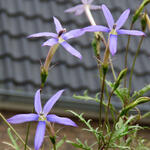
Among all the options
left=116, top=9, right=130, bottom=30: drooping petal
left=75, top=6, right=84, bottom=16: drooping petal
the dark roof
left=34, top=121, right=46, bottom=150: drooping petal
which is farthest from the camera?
the dark roof

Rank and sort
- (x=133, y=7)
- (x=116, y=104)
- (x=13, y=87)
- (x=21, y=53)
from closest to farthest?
(x=116, y=104) < (x=13, y=87) < (x=21, y=53) < (x=133, y=7)

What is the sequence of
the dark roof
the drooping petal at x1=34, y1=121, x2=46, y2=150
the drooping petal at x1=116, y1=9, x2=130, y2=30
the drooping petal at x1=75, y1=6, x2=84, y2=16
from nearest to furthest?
the drooping petal at x1=34, y1=121, x2=46, y2=150 < the drooping petal at x1=116, y1=9, x2=130, y2=30 < the drooping petal at x1=75, y1=6, x2=84, y2=16 < the dark roof

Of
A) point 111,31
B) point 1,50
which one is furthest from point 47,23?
point 111,31

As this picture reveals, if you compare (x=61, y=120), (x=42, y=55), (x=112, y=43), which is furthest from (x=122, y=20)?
(x=42, y=55)

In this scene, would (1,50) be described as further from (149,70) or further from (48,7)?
(149,70)

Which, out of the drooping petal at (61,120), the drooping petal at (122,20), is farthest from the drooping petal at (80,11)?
the drooping petal at (61,120)

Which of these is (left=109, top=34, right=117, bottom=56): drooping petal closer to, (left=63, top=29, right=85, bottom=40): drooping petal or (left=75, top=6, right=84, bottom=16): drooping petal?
(left=63, top=29, right=85, bottom=40): drooping petal

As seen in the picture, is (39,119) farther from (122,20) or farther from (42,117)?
(122,20)

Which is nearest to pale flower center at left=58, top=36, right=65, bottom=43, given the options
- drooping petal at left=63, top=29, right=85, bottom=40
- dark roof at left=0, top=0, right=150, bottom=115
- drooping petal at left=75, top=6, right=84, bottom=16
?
drooping petal at left=63, top=29, right=85, bottom=40

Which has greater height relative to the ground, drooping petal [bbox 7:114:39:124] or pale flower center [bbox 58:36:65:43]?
pale flower center [bbox 58:36:65:43]
